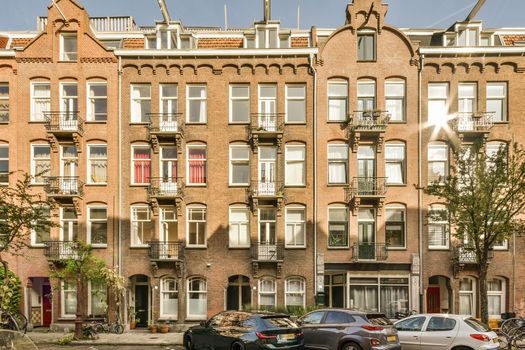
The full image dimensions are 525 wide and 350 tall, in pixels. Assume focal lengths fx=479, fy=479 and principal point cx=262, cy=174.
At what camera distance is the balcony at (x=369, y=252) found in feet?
82.5

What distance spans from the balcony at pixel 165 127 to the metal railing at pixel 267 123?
12.9ft

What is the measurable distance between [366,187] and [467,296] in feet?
25.8

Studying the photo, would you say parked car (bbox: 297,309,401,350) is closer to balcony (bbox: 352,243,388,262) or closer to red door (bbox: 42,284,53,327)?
balcony (bbox: 352,243,388,262)

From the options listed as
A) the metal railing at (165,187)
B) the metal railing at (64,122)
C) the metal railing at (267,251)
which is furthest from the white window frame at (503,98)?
the metal railing at (64,122)

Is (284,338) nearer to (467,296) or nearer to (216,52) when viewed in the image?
(467,296)

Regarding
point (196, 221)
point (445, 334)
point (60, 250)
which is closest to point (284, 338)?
point (445, 334)

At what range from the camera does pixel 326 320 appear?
15.4 metres

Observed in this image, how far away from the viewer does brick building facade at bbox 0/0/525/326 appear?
2547 cm

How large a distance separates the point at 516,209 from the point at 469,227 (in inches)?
87.1

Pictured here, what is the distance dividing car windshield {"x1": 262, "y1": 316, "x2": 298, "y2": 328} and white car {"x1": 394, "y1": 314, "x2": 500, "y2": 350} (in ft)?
12.3

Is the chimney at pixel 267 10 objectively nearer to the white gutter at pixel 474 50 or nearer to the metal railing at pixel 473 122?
the white gutter at pixel 474 50

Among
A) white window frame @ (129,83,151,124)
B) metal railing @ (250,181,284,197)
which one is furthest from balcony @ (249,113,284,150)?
white window frame @ (129,83,151,124)

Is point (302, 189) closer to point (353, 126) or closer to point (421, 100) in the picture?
point (353, 126)

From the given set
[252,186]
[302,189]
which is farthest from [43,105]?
[302,189]
